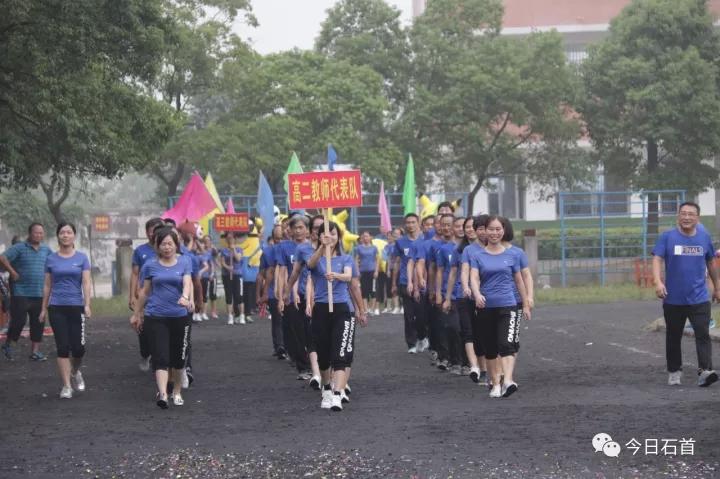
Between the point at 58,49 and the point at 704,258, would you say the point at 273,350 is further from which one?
the point at 704,258

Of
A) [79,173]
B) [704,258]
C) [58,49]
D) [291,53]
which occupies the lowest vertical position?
[704,258]

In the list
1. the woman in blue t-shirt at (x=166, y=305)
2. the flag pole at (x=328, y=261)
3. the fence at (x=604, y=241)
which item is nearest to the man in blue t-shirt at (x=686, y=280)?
the flag pole at (x=328, y=261)

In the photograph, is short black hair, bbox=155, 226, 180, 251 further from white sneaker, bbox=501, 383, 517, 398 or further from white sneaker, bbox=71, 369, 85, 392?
white sneaker, bbox=501, 383, 517, 398

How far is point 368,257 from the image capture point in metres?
24.3

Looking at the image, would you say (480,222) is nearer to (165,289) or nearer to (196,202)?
(165,289)

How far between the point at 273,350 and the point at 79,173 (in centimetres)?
635

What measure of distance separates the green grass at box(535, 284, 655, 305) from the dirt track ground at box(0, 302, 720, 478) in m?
11.8

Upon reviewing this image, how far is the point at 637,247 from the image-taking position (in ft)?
111

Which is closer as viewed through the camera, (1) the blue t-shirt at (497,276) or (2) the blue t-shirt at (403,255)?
(1) the blue t-shirt at (497,276)

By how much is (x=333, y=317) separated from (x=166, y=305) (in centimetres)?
154

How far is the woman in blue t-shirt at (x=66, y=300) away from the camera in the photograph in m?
12.2

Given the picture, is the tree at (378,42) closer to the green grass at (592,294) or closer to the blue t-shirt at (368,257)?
the green grass at (592,294)

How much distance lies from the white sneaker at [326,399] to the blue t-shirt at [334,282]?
812mm

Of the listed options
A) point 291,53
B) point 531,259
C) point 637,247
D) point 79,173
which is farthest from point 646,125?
point 79,173
